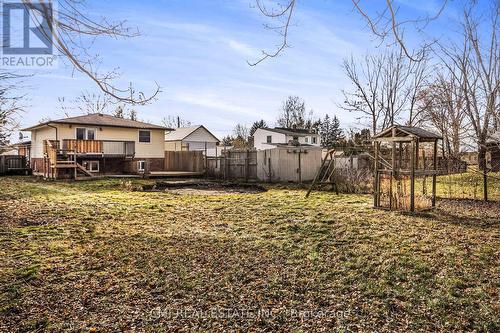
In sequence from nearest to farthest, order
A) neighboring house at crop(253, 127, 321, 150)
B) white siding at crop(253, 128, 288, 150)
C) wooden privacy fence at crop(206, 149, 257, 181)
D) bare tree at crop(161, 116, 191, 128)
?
wooden privacy fence at crop(206, 149, 257, 181), neighboring house at crop(253, 127, 321, 150), white siding at crop(253, 128, 288, 150), bare tree at crop(161, 116, 191, 128)

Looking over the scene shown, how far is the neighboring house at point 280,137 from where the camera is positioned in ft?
155

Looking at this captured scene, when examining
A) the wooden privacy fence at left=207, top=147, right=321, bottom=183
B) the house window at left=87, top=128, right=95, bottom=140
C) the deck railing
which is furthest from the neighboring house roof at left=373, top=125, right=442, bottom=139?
the house window at left=87, top=128, right=95, bottom=140

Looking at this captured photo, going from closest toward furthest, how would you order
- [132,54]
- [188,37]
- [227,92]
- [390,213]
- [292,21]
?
[292,21] → [132,54] → [188,37] → [390,213] → [227,92]

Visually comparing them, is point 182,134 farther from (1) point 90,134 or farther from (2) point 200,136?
(1) point 90,134

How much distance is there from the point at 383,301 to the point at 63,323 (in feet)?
9.82

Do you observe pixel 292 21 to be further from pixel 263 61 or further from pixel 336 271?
pixel 336 271

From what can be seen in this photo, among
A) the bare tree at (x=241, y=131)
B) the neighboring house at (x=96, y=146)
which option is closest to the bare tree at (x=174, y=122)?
the bare tree at (x=241, y=131)

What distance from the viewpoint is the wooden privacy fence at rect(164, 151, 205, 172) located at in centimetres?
2394

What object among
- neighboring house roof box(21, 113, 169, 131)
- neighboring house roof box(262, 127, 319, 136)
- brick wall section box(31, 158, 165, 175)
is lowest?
brick wall section box(31, 158, 165, 175)

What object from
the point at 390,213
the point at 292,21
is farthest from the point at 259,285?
the point at 390,213

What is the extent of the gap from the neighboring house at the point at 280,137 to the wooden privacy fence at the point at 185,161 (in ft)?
69.7

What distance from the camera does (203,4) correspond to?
444 cm

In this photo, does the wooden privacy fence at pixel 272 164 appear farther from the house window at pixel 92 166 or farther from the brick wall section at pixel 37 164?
the brick wall section at pixel 37 164

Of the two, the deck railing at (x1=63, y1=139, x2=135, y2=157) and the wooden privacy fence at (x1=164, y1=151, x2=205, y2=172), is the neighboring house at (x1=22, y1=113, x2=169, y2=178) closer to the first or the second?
the deck railing at (x1=63, y1=139, x2=135, y2=157)
